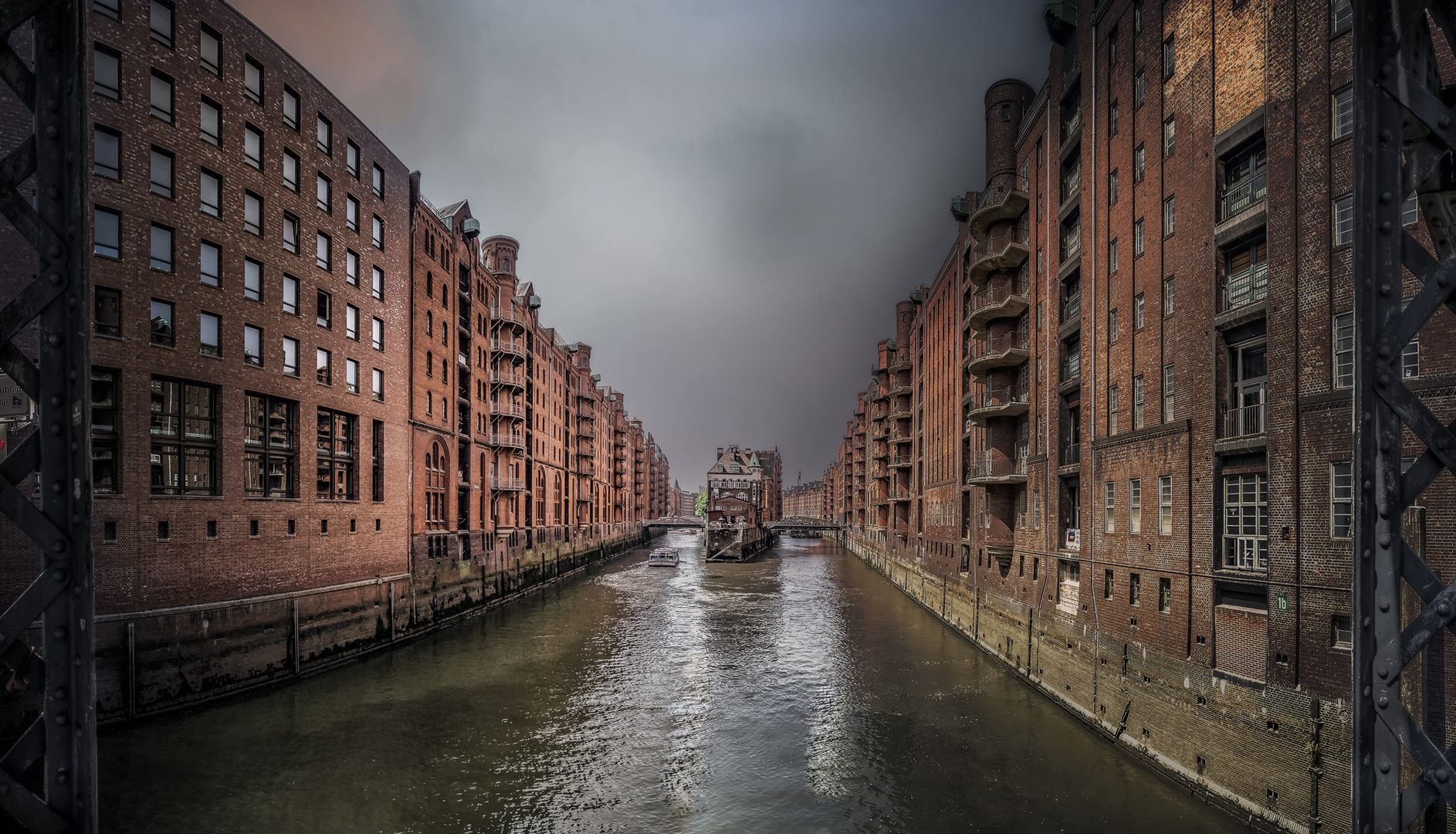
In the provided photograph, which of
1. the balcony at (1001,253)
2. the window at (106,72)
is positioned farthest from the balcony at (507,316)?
the balcony at (1001,253)

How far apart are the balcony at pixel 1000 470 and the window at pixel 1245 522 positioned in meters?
11.8

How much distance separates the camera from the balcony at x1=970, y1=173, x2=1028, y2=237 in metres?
27.6

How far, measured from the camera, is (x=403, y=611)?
30953 millimetres

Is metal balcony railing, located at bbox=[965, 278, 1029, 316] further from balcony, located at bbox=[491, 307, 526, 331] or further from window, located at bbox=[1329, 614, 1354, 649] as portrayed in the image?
balcony, located at bbox=[491, 307, 526, 331]

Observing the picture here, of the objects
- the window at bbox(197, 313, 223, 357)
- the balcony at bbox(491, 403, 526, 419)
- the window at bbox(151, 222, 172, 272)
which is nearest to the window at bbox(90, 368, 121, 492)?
the window at bbox(197, 313, 223, 357)

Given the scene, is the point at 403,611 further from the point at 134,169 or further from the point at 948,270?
the point at 948,270

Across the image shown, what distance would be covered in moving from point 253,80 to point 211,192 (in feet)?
16.3

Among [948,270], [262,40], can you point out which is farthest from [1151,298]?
[262,40]

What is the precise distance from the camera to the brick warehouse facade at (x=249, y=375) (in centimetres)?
1914

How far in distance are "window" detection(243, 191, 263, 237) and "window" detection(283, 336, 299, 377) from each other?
3867 millimetres

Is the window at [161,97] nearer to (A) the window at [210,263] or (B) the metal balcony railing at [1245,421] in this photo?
(A) the window at [210,263]

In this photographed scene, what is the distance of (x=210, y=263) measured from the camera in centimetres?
2209

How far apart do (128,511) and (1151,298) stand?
2819 cm

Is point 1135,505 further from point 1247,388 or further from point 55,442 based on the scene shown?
point 55,442
